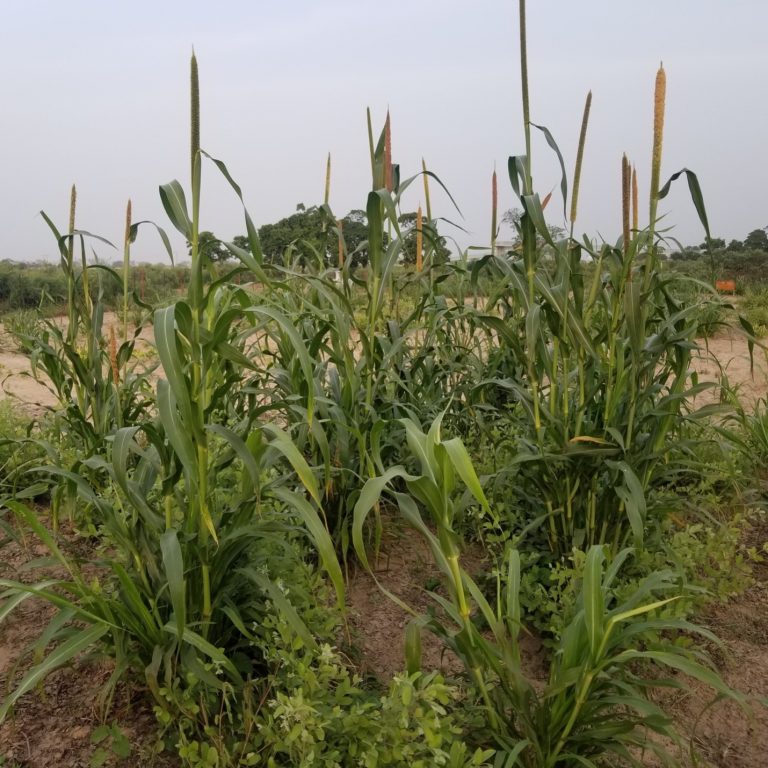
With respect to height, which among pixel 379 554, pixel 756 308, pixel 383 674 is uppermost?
pixel 756 308

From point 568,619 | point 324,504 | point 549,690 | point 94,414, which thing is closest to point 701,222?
point 568,619

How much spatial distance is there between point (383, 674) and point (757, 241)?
17.1 m

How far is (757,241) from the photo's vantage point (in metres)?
15.6

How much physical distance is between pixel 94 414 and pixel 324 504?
2.57ft

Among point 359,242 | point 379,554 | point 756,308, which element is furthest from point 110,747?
point 756,308

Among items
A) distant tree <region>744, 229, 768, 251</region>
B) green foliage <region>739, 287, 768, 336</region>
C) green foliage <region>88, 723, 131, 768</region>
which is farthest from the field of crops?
distant tree <region>744, 229, 768, 251</region>

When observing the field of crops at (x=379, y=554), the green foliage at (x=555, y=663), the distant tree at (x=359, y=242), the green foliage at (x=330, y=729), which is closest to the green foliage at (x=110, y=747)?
the field of crops at (x=379, y=554)

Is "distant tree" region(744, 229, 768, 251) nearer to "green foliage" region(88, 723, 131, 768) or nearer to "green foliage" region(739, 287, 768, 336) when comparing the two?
"green foliage" region(739, 287, 768, 336)

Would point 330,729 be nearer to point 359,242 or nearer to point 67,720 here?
point 67,720

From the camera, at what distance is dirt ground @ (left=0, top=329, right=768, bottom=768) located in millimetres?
1235

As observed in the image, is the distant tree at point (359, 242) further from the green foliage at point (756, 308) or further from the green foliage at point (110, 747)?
the green foliage at point (756, 308)

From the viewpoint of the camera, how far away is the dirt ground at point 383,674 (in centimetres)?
124

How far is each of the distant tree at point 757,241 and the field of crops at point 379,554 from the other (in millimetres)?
14841

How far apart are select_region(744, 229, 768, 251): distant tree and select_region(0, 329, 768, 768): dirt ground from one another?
1516cm
